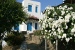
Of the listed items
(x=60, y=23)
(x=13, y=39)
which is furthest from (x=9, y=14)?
(x=60, y=23)

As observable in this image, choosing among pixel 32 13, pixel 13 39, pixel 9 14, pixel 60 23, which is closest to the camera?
pixel 60 23

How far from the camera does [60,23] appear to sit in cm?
1176

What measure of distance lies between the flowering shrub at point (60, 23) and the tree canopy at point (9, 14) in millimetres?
5273

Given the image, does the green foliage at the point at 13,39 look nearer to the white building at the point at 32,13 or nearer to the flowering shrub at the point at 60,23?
the flowering shrub at the point at 60,23

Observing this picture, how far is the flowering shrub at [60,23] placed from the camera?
11.7 meters

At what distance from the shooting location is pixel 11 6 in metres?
18.6

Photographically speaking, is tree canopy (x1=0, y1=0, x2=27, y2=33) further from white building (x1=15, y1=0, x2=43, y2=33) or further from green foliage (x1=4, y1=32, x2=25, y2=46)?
white building (x1=15, y1=0, x2=43, y2=33)

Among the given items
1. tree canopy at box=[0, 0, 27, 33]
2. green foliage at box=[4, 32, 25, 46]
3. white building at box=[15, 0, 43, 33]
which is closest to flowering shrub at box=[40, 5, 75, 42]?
tree canopy at box=[0, 0, 27, 33]

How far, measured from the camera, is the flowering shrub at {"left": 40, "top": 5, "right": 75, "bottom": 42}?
38.4 ft

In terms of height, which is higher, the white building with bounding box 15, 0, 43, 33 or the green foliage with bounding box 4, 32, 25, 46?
the white building with bounding box 15, 0, 43, 33

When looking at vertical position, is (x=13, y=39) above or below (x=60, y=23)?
below

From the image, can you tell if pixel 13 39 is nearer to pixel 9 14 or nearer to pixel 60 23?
pixel 9 14

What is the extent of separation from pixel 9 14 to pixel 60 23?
7346mm

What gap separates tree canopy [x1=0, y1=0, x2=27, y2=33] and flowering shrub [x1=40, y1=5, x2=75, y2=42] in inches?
208
